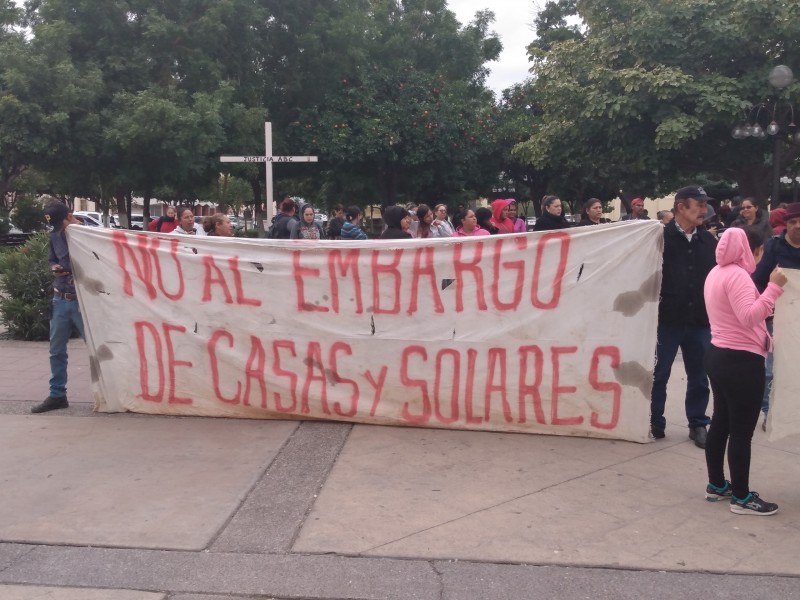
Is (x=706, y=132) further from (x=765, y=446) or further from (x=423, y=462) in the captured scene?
(x=423, y=462)

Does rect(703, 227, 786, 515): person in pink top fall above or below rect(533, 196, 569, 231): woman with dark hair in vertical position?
below

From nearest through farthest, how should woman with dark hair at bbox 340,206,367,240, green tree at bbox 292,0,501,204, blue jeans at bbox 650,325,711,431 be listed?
1. blue jeans at bbox 650,325,711,431
2. woman with dark hair at bbox 340,206,367,240
3. green tree at bbox 292,0,501,204

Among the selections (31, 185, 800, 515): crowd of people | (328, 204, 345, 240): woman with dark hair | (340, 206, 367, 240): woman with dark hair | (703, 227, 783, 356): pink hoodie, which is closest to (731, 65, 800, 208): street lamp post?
(31, 185, 800, 515): crowd of people

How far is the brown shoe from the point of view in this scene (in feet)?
20.7

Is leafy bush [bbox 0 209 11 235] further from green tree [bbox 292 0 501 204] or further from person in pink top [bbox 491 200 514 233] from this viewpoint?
person in pink top [bbox 491 200 514 233]

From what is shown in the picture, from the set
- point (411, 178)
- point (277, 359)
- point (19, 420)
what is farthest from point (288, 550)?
point (411, 178)

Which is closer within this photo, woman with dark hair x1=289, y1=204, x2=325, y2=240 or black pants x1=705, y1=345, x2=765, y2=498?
black pants x1=705, y1=345, x2=765, y2=498

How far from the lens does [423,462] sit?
5160 mm

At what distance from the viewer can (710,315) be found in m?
4.31

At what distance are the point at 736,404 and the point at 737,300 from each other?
22.4 inches

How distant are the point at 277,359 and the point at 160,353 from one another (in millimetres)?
958

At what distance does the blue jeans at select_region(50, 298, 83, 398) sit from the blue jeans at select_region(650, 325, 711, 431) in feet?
14.7

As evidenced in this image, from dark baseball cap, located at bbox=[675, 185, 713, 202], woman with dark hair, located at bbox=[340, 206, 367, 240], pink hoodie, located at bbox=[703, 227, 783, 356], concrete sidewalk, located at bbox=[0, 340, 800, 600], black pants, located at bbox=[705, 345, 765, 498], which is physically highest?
dark baseball cap, located at bbox=[675, 185, 713, 202]

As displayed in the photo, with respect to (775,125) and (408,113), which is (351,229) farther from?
(408,113)
